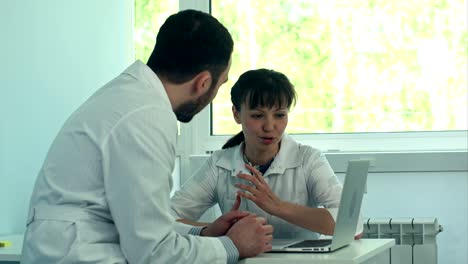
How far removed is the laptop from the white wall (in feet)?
4.41

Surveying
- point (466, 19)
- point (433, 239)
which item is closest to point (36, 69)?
point (433, 239)

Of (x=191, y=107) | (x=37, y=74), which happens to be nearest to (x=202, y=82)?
(x=191, y=107)

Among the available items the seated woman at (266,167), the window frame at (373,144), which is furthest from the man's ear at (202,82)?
the window frame at (373,144)

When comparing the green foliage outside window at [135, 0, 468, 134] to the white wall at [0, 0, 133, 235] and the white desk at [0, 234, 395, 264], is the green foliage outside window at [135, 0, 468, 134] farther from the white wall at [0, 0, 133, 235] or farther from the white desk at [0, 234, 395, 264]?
→ the white desk at [0, 234, 395, 264]

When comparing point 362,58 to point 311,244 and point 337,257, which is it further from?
point 337,257

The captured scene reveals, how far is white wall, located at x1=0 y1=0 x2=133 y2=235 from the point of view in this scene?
11.3 feet

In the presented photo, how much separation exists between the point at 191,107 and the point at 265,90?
3.06 ft

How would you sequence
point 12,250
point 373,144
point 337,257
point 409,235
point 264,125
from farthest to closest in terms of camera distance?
point 373,144
point 409,235
point 264,125
point 12,250
point 337,257

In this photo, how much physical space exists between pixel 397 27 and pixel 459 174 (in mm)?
919

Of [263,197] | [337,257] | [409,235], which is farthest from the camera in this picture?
[409,235]

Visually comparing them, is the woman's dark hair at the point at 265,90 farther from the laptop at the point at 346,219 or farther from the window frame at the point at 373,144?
the window frame at the point at 373,144

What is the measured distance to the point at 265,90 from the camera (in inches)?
121

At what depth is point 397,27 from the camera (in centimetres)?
460

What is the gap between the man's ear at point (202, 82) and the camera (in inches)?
84.1
